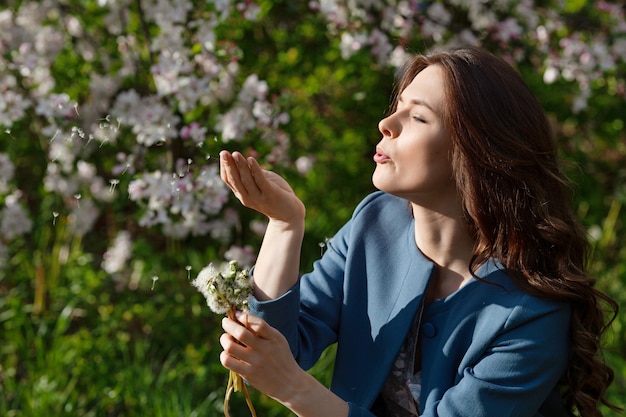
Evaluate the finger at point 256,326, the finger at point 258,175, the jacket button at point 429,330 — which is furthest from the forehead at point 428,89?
the finger at point 256,326

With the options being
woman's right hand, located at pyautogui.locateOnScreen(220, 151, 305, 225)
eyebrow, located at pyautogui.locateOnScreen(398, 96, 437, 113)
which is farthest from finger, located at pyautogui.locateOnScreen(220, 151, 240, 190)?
eyebrow, located at pyautogui.locateOnScreen(398, 96, 437, 113)

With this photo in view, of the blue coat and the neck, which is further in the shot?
the neck

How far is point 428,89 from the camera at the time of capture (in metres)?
1.75

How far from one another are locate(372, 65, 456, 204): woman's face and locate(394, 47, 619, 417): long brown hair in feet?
0.08

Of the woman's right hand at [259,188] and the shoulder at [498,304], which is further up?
the woman's right hand at [259,188]

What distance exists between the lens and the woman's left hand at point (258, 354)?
5.02 feet

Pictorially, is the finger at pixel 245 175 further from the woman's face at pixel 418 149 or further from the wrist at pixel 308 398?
the wrist at pixel 308 398

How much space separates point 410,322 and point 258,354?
401 mm

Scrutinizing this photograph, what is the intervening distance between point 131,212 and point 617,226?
2307mm

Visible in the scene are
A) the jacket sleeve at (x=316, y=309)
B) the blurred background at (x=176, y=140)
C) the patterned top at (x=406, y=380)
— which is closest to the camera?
the jacket sleeve at (x=316, y=309)

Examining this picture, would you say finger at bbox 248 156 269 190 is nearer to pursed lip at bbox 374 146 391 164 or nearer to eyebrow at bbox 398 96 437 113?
pursed lip at bbox 374 146 391 164

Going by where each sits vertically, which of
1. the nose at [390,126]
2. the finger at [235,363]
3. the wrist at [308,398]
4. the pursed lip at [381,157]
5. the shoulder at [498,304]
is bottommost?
the wrist at [308,398]

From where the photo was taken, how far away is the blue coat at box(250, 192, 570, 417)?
5.56ft

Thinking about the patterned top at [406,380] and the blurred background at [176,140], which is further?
the blurred background at [176,140]
